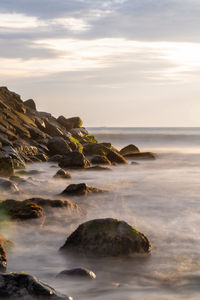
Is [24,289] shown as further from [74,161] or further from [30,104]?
[30,104]

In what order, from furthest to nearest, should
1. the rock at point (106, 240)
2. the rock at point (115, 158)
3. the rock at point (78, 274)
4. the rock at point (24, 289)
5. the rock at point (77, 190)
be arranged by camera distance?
the rock at point (115, 158)
the rock at point (77, 190)
the rock at point (106, 240)
the rock at point (78, 274)
the rock at point (24, 289)

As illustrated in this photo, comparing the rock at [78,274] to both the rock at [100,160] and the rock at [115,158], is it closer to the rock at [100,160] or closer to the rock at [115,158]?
the rock at [100,160]

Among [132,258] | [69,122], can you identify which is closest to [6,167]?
[132,258]

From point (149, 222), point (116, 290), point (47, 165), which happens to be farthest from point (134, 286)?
point (47, 165)

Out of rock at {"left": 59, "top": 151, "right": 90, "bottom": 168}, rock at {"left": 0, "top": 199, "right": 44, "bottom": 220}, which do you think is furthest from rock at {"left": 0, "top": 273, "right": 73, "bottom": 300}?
rock at {"left": 59, "top": 151, "right": 90, "bottom": 168}

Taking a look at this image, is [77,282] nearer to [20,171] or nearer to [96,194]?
[96,194]

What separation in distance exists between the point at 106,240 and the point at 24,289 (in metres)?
2.20

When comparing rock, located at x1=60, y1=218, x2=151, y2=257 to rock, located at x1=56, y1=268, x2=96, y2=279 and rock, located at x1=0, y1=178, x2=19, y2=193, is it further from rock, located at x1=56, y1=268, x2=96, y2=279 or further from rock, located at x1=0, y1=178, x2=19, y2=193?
rock, located at x1=0, y1=178, x2=19, y2=193

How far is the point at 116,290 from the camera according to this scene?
4.97 metres

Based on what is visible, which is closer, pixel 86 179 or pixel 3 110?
pixel 86 179

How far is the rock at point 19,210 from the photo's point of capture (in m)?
8.46

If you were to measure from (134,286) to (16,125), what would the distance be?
20.0m

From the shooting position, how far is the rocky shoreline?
17.5 feet

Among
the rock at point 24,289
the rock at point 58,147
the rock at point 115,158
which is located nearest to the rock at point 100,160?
the rock at point 115,158
